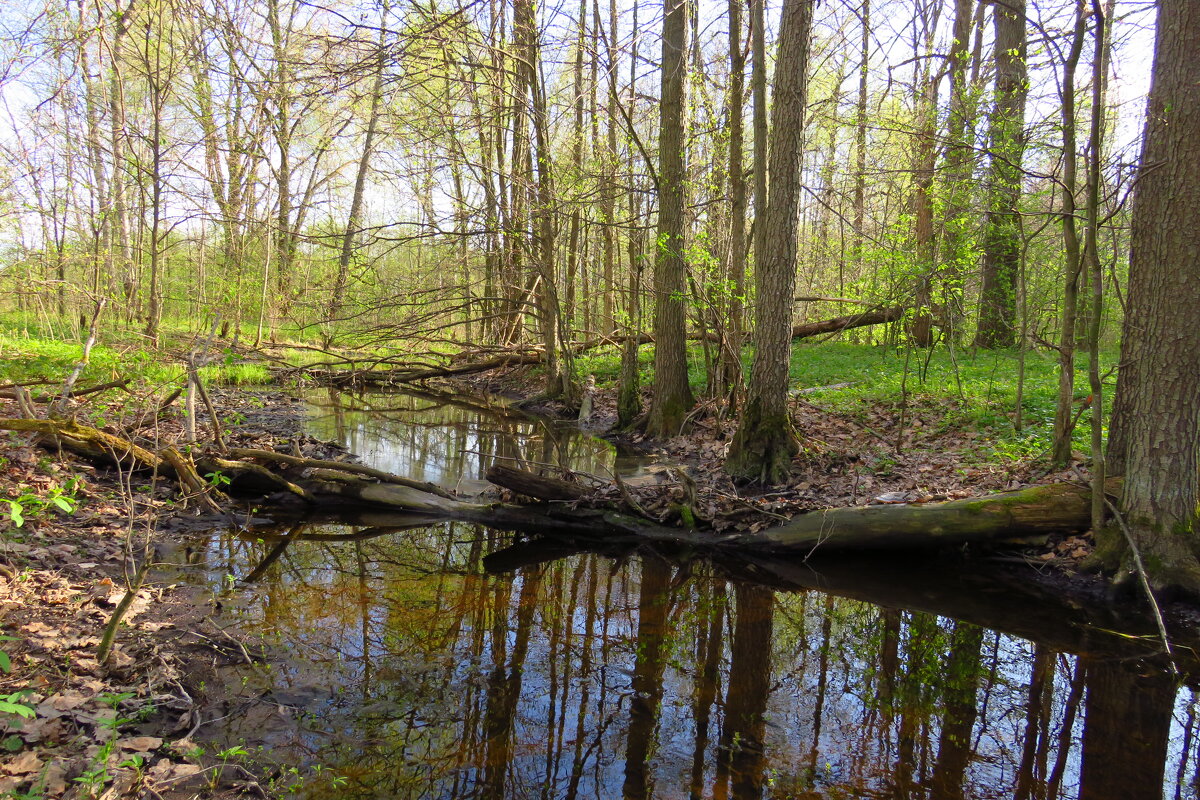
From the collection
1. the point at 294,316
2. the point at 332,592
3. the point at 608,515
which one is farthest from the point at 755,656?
the point at 294,316

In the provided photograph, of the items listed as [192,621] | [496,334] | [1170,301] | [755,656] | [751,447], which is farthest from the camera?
[496,334]

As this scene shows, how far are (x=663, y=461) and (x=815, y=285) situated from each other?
1758 centimetres

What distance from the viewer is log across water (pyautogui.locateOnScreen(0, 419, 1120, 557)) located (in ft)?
20.8

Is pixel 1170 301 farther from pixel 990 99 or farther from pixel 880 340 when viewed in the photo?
pixel 880 340

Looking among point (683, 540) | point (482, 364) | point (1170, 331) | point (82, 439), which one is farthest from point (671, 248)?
point (482, 364)

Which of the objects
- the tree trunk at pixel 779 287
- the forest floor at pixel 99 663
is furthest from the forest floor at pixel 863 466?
the forest floor at pixel 99 663

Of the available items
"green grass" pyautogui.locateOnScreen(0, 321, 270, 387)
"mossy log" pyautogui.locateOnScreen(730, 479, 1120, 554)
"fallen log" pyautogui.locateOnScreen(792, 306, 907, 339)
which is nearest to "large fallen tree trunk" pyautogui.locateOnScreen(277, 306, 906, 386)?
"fallen log" pyautogui.locateOnScreen(792, 306, 907, 339)

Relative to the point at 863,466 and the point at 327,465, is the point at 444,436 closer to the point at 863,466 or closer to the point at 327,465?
the point at 327,465

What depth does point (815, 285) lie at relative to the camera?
25328mm

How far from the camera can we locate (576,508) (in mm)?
7562

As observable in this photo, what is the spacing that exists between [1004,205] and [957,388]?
2677 mm

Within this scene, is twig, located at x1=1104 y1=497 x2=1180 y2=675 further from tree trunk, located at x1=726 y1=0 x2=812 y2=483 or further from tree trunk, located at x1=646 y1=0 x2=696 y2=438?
tree trunk, located at x1=646 y1=0 x2=696 y2=438

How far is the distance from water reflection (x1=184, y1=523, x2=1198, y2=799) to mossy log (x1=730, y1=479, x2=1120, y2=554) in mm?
697

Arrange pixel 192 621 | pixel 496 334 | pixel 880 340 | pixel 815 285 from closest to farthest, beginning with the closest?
pixel 192 621 < pixel 880 340 < pixel 496 334 < pixel 815 285
